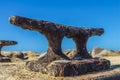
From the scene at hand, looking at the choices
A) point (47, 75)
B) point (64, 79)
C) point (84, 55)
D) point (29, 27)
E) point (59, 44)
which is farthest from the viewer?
point (84, 55)

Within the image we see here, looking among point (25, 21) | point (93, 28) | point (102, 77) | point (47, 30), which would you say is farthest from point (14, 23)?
point (93, 28)

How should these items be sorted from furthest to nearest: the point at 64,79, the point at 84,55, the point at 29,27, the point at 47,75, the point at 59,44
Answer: the point at 84,55
the point at 59,44
the point at 29,27
the point at 47,75
the point at 64,79

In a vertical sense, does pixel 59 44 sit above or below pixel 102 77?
above

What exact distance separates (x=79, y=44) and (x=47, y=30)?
11.7 feet

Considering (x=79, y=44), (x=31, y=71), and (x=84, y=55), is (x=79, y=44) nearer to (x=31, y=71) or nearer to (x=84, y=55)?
(x=84, y=55)

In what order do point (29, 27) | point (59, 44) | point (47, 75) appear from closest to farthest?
point (47, 75)
point (29, 27)
point (59, 44)

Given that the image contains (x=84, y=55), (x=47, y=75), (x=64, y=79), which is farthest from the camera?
(x=84, y=55)

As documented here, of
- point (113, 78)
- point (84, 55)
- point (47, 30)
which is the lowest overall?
point (113, 78)

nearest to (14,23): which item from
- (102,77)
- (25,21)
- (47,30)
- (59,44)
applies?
(25,21)

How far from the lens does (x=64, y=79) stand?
46.9 feet

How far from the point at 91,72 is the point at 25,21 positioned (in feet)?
13.6

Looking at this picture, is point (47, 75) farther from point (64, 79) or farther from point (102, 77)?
point (102, 77)

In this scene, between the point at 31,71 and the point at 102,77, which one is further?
the point at 31,71

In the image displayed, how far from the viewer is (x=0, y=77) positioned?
1555 cm
